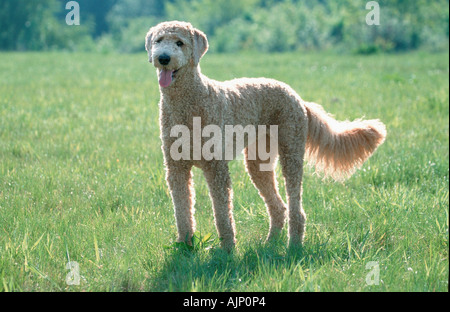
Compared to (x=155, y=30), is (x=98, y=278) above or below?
below

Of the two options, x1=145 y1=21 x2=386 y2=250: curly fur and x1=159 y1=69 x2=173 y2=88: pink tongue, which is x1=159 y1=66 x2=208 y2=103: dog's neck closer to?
x1=145 y1=21 x2=386 y2=250: curly fur

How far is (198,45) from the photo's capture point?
154 inches

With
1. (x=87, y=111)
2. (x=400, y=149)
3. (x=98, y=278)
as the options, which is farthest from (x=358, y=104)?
(x=98, y=278)

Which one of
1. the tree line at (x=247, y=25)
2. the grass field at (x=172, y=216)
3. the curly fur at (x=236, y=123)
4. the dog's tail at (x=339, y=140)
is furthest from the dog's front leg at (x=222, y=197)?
the tree line at (x=247, y=25)

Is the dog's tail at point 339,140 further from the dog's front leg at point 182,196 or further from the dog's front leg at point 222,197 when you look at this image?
A: the dog's front leg at point 182,196

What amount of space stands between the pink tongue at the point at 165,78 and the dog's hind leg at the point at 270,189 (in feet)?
4.20

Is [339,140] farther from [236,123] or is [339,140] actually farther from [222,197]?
[222,197]

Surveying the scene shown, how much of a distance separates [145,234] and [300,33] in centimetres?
2515

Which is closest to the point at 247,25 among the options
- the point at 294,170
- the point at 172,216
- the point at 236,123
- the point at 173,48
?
the point at 172,216

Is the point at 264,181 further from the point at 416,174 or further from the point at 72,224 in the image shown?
the point at 416,174

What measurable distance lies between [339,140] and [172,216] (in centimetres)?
178

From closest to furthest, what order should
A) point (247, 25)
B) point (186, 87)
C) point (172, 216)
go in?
point (186, 87)
point (172, 216)
point (247, 25)

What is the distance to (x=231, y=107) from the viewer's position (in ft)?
13.4

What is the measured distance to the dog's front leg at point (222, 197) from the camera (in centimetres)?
392
